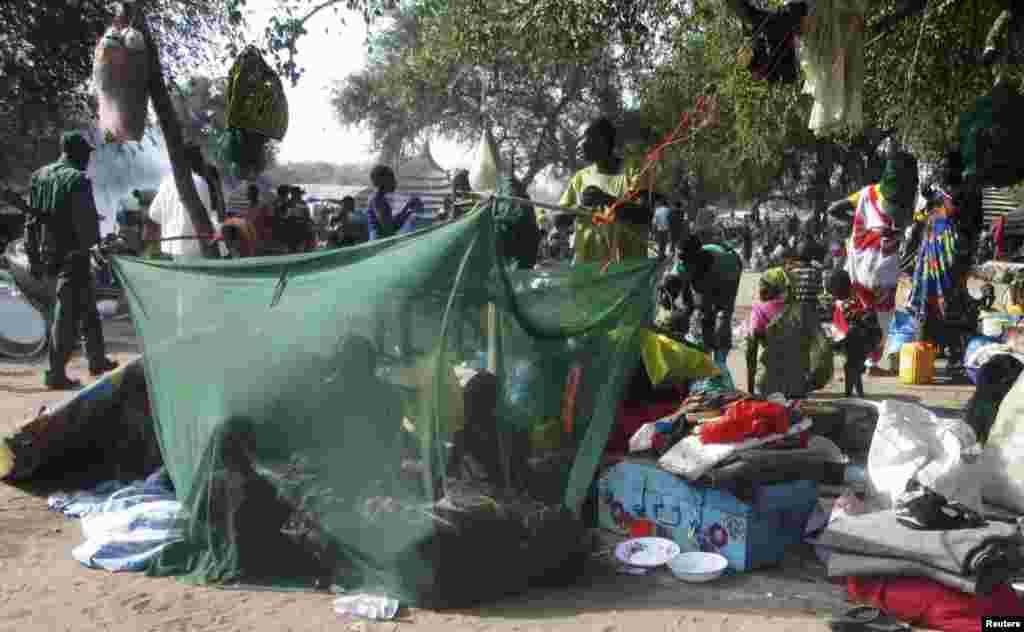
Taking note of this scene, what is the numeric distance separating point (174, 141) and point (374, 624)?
391cm

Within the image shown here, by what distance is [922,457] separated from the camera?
3908 mm

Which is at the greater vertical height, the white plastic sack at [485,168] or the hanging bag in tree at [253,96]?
the hanging bag in tree at [253,96]

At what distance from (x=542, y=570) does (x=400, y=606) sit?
1.88ft

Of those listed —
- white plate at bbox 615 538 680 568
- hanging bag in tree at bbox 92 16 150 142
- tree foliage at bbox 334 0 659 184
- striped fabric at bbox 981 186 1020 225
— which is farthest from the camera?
striped fabric at bbox 981 186 1020 225

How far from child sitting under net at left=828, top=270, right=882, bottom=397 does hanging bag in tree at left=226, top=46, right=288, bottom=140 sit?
446 centimetres

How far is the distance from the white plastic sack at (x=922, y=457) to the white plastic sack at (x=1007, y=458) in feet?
0.19

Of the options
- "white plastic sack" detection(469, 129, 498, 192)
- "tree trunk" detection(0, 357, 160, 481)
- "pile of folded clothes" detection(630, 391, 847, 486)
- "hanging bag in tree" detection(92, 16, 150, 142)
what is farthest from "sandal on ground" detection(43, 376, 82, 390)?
"pile of folded clothes" detection(630, 391, 847, 486)

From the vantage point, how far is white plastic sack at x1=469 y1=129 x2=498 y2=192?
675cm

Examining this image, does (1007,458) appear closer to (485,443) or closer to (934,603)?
(934,603)

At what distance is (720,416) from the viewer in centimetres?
408

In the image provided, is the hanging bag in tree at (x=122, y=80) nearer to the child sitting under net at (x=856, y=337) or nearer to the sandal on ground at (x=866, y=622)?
the sandal on ground at (x=866, y=622)

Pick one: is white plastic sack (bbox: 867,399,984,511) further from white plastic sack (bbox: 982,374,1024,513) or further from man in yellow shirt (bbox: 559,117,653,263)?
man in yellow shirt (bbox: 559,117,653,263)

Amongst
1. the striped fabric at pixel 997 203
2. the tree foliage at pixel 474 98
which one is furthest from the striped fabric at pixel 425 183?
Result: the striped fabric at pixel 997 203

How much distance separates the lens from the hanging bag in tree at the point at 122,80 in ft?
17.6
